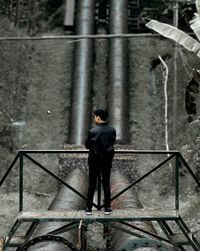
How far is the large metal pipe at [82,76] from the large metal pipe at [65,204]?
7.73ft

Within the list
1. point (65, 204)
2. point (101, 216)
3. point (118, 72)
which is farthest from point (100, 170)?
point (118, 72)

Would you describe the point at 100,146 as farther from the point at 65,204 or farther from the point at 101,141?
the point at 65,204

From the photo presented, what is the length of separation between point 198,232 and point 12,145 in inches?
316

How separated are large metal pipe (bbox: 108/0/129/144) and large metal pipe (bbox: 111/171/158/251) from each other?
288cm

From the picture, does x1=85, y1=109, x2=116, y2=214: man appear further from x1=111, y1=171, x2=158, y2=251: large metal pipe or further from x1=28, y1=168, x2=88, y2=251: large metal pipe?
x1=28, y1=168, x2=88, y2=251: large metal pipe

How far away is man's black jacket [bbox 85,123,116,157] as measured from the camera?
29.5 feet

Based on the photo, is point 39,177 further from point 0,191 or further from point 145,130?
point 145,130

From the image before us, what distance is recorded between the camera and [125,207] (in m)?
12.1

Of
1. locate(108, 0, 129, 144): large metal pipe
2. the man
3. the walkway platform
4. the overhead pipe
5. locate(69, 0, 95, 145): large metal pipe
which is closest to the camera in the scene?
the overhead pipe

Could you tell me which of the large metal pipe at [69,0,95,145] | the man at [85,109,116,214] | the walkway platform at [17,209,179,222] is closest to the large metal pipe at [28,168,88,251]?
the walkway platform at [17,209,179,222]

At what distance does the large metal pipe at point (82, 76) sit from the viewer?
19203mm

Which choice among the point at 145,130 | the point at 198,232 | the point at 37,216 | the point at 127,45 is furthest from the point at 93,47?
the point at 37,216

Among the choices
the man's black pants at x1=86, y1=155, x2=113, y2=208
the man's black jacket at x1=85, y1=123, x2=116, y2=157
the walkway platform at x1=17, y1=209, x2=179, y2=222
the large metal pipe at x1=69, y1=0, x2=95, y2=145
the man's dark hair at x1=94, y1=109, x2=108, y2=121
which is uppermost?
the large metal pipe at x1=69, y1=0, x2=95, y2=145

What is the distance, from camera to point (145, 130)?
20.6 metres
